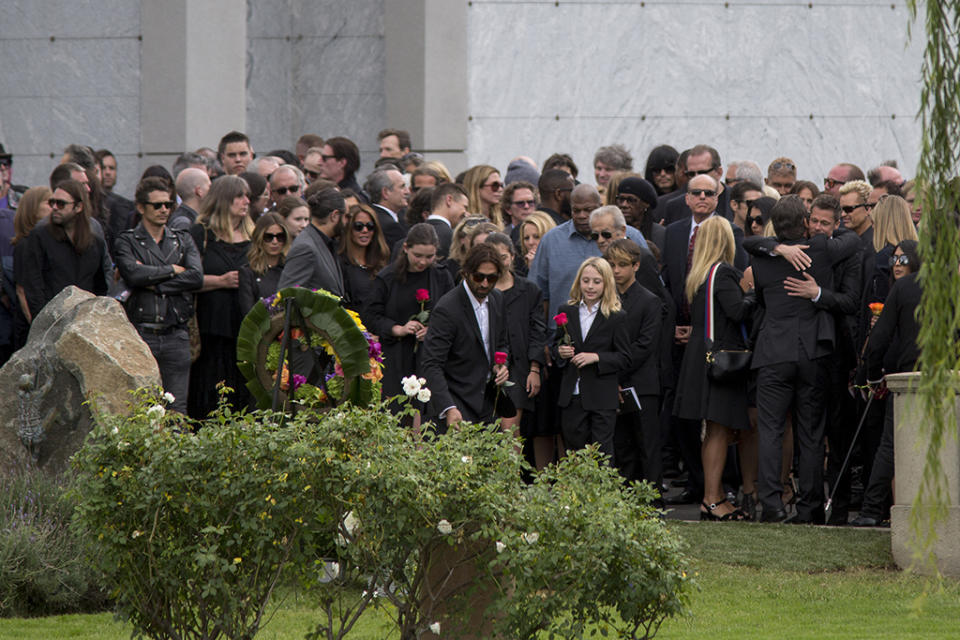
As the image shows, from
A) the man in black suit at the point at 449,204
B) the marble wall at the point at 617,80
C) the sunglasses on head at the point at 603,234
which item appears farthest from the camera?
the marble wall at the point at 617,80

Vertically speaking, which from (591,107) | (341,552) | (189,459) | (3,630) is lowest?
(3,630)

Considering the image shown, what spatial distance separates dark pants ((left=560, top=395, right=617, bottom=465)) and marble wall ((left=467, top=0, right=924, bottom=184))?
7615mm

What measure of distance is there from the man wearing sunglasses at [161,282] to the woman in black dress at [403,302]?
1413 mm

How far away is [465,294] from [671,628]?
9.72 feet

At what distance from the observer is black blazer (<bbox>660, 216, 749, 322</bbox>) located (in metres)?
12.9

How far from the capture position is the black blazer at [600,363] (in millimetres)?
11531

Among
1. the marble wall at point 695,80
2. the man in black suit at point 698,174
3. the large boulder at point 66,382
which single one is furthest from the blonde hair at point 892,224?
the marble wall at point 695,80

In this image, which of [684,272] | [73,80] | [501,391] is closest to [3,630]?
[501,391]

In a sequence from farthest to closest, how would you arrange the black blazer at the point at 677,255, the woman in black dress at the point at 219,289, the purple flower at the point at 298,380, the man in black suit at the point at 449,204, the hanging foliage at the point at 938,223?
the black blazer at the point at 677,255
the man in black suit at the point at 449,204
the woman in black dress at the point at 219,289
the purple flower at the point at 298,380
the hanging foliage at the point at 938,223

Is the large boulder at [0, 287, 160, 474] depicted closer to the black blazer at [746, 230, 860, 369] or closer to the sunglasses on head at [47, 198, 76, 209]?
the sunglasses on head at [47, 198, 76, 209]

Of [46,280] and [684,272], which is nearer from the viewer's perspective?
[46,280]

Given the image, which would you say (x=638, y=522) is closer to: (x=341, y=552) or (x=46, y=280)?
(x=341, y=552)

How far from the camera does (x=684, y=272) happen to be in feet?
42.4

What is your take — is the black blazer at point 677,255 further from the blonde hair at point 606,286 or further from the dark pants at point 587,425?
the dark pants at point 587,425
